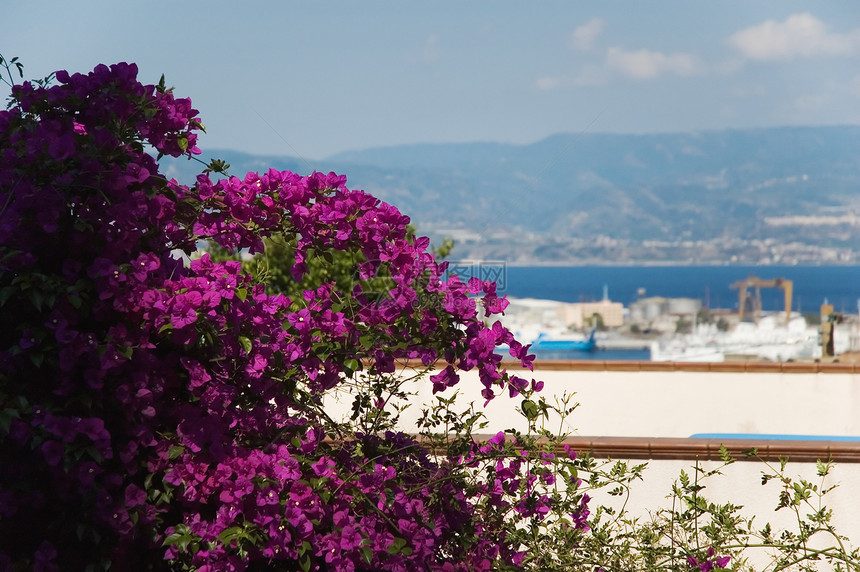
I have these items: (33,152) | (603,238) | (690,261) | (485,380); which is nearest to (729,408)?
(485,380)

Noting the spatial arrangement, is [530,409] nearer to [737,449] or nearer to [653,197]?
[737,449]

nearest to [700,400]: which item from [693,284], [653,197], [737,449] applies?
[737,449]

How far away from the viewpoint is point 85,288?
6.05ft

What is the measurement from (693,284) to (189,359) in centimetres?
12646

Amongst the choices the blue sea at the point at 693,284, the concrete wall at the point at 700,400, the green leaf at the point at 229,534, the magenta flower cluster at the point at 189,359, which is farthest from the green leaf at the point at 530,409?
the blue sea at the point at 693,284

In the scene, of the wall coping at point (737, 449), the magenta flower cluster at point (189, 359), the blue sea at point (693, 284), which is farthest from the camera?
the blue sea at point (693, 284)

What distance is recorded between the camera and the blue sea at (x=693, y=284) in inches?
4158

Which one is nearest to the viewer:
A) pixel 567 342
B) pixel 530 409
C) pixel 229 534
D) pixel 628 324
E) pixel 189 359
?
pixel 229 534

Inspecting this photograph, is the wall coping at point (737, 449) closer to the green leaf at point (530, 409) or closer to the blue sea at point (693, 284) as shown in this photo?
the green leaf at point (530, 409)

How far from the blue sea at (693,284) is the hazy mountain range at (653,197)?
143 inches

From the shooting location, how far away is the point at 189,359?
1.95m

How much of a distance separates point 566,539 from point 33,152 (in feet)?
5.19

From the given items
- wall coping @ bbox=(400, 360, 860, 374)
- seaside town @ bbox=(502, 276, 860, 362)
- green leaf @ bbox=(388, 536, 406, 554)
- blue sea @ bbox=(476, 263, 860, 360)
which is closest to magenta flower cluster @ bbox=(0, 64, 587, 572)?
green leaf @ bbox=(388, 536, 406, 554)

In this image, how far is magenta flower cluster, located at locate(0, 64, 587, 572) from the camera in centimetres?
179
